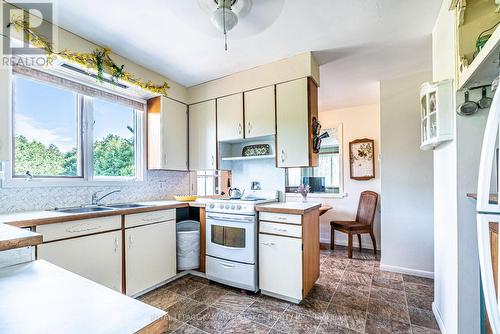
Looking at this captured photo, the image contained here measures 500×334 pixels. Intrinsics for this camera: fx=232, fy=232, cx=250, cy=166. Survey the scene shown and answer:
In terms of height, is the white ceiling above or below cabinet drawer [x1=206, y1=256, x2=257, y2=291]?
above

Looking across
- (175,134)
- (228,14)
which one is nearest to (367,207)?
(175,134)

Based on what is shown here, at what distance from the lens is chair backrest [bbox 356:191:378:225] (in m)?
3.74

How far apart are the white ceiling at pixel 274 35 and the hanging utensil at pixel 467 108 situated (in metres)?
0.91

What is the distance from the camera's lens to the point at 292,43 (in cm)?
234

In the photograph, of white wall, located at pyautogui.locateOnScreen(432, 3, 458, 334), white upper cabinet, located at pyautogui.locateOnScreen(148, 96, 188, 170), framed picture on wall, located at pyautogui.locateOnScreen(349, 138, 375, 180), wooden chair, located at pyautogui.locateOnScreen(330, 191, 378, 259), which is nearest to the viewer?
white wall, located at pyautogui.locateOnScreen(432, 3, 458, 334)

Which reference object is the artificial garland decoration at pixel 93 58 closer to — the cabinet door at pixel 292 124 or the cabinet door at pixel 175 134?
the cabinet door at pixel 175 134

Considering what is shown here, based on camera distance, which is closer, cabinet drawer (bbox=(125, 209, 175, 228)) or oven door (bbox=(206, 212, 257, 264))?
cabinet drawer (bbox=(125, 209, 175, 228))

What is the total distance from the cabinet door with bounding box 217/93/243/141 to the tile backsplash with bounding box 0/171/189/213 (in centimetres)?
99

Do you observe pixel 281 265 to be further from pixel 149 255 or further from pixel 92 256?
pixel 92 256

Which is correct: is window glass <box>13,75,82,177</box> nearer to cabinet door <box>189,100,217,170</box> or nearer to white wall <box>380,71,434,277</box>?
cabinet door <box>189,100,217,170</box>

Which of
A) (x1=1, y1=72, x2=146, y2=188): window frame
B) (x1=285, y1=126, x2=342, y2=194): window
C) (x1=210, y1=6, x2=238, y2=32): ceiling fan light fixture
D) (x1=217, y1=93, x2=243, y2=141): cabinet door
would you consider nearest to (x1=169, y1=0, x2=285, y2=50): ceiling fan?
(x1=210, y1=6, x2=238, y2=32): ceiling fan light fixture

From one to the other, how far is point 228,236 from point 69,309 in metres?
2.00

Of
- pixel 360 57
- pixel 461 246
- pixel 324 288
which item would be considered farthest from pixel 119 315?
pixel 360 57

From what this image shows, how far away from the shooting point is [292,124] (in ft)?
8.55
